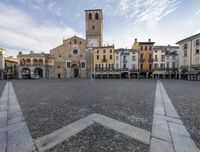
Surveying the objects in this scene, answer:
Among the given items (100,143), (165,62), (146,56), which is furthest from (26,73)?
(100,143)

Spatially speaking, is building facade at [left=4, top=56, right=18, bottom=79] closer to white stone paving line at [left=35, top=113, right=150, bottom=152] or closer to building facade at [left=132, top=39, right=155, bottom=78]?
building facade at [left=132, top=39, right=155, bottom=78]

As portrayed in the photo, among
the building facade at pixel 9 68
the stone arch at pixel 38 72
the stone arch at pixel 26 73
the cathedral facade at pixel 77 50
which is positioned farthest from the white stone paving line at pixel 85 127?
the building facade at pixel 9 68

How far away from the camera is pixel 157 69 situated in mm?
40938

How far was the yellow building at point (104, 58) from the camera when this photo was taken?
4134 centimetres

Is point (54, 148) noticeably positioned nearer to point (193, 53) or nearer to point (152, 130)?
point (152, 130)

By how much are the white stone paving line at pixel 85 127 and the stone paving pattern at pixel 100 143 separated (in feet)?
0.62

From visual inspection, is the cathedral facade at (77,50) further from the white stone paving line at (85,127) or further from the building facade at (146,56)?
the white stone paving line at (85,127)

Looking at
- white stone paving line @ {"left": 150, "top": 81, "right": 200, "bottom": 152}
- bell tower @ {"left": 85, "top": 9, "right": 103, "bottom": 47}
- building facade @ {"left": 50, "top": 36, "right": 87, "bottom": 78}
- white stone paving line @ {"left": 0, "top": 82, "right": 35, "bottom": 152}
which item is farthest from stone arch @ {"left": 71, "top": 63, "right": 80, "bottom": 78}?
white stone paving line @ {"left": 150, "top": 81, "right": 200, "bottom": 152}

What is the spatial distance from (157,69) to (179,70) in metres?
6.12

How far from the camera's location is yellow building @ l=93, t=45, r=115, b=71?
4134cm

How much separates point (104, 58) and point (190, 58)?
24.4m

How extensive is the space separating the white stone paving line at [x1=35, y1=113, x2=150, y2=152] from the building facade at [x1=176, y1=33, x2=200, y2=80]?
36.3 metres

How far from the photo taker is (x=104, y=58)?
137 feet

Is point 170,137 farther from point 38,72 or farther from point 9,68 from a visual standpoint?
point 9,68
